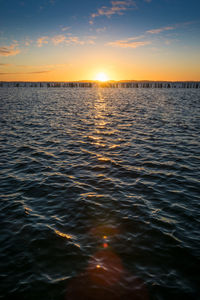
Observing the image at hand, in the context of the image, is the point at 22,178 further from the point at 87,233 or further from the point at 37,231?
the point at 87,233

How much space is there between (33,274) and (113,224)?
3103 mm

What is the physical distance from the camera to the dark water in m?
5.39

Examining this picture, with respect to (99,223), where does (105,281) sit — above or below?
below

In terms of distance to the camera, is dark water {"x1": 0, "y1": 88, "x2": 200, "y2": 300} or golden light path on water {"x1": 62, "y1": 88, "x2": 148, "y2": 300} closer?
golden light path on water {"x1": 62, "y1": 88, "x2": 148, "y2": 300}

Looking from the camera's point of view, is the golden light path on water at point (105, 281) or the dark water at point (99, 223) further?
the dark water at point (99, 223)

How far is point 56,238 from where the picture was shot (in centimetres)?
699

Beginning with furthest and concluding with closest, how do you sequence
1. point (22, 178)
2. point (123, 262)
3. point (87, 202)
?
point (22, 178), point (87, 202), point (123, 262)

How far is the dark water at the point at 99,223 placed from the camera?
5.39m

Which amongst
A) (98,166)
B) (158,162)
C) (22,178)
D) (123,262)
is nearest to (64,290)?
(123,262)

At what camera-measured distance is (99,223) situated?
7750mm

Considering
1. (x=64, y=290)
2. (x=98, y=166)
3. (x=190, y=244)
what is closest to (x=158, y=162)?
(x=98, y=166)

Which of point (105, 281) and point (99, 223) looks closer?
point (105, 281)

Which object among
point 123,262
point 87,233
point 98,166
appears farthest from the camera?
point 98,166

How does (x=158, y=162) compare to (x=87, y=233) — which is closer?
(x=87, y=233)
